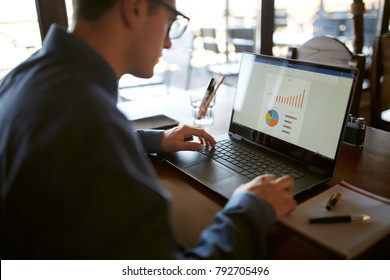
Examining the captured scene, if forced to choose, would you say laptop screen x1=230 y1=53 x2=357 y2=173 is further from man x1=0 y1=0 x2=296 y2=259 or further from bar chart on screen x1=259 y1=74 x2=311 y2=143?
man x1=0 y1=0 x2=296 y2=259

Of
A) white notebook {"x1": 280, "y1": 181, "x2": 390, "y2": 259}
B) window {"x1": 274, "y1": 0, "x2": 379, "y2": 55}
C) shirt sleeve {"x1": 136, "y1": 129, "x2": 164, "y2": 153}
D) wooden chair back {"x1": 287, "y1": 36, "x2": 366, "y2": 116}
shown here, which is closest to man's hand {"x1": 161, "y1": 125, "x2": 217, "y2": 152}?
shirt sleeve {"x1": 136, "y1": 129, "x2": 164, "y2": 153}

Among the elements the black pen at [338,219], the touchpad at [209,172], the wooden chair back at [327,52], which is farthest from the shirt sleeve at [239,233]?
the wooden chair back at [327,52]

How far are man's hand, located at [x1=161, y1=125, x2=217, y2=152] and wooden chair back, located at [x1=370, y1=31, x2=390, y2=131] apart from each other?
45.6 inches

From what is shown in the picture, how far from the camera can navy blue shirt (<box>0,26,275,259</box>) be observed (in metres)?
0.49

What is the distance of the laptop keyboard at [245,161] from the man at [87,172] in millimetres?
269

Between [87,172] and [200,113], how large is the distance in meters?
0.97

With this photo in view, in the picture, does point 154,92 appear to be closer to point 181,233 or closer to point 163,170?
point 163,170

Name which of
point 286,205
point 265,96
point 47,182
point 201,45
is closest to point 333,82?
point 265,96

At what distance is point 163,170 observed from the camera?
3.47 ft

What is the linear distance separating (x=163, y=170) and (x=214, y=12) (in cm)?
300

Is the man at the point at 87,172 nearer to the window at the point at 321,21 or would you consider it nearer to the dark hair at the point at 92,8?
the dark hair at the point at 92,8

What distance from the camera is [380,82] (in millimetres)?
1864

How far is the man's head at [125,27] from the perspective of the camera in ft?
2.23

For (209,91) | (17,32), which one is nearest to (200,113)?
(209,91)
